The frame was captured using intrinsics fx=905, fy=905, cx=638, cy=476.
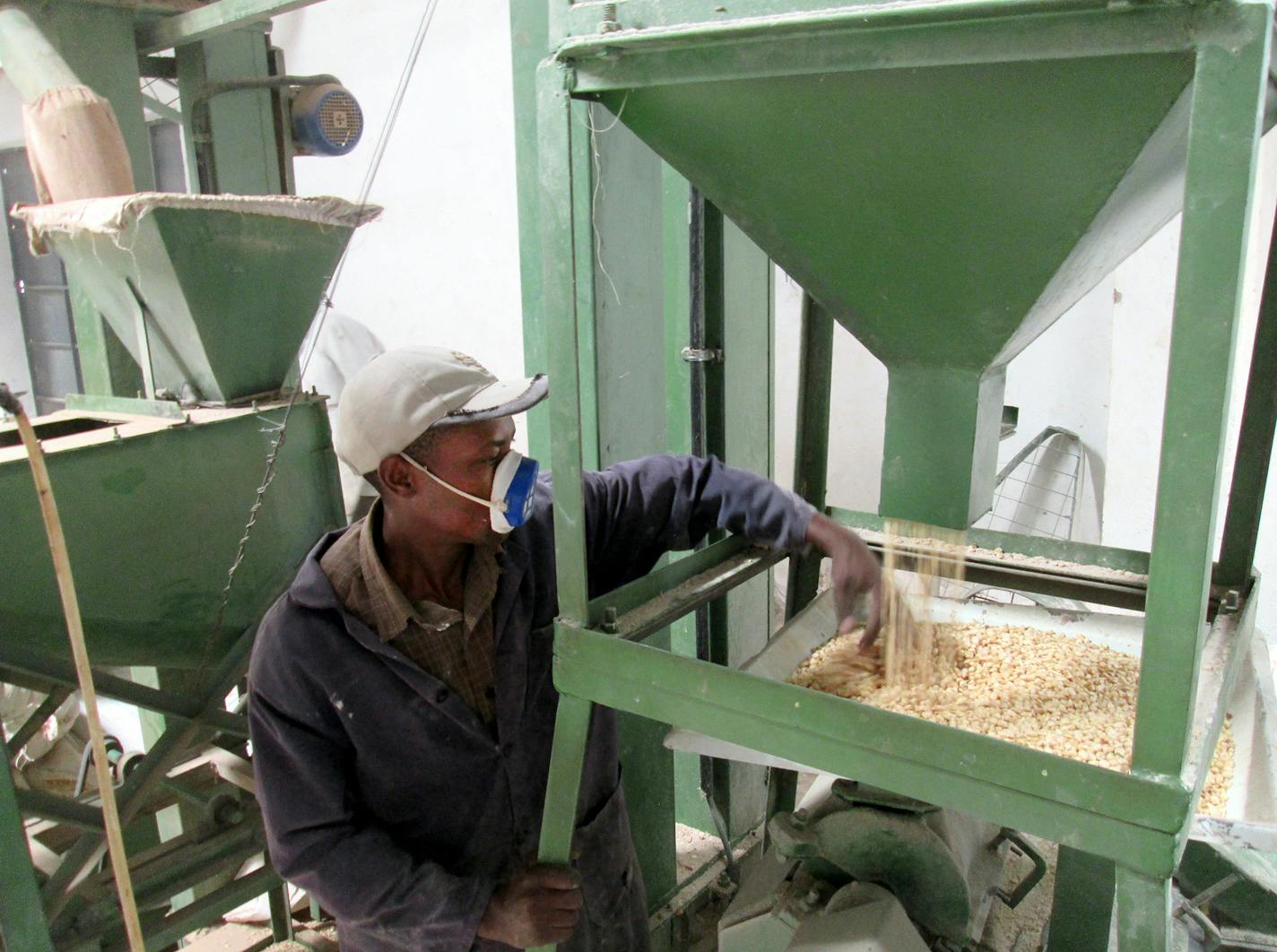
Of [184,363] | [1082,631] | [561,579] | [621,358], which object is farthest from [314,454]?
[1082,631]

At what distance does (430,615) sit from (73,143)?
1.62 metres

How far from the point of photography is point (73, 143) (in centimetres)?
219

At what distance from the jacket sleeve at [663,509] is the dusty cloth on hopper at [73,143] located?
5.10 ft

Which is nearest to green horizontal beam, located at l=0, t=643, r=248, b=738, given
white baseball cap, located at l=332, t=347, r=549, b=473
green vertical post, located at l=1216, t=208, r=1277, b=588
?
white baseball cap, located at l=332, t=347, r=549, b=473

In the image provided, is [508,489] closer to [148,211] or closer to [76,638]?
[76,638]

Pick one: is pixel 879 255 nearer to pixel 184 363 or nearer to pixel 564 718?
pixel 564 718

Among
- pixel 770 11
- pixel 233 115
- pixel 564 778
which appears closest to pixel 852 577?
pixel 564 778

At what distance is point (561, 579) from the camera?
126cm

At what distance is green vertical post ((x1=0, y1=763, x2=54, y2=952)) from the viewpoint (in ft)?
6.07

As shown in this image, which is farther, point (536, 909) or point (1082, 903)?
point (1082, 903)

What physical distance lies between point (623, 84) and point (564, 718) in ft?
2.75

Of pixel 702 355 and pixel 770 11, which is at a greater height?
pixel 770 11

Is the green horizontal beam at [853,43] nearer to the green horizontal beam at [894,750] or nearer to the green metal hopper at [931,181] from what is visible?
the green metal hopper at [931,181]

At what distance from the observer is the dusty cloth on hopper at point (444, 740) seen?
1.41 m
